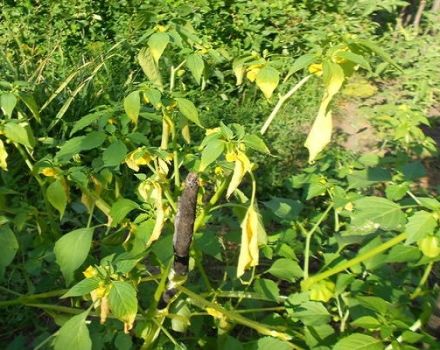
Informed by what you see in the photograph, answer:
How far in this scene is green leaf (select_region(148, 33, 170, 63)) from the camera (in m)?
1.16

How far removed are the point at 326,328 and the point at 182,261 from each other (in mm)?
405

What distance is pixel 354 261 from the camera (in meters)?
1.23

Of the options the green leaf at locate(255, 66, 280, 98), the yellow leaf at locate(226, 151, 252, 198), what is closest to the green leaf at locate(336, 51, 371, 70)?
the green leaf at locate(255, 66, 280, 98)

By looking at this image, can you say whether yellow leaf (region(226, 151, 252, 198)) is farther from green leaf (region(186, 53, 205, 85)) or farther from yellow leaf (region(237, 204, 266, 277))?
green leaf (region(186, 53, 205, 85))

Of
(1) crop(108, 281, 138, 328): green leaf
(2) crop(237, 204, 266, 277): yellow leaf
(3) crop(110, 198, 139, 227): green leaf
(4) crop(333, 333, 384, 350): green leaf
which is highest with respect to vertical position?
(2) crop(237, 204, 266, 277): yellow leaf

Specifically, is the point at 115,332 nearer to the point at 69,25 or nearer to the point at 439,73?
the point at 69,25

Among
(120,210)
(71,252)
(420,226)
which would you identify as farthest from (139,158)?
(420,226)

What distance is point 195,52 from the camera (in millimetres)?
1297

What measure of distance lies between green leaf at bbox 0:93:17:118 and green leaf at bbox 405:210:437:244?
3.03 ft

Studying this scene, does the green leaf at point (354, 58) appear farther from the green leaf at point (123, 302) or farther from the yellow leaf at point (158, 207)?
the green leaf at point (123, 302)

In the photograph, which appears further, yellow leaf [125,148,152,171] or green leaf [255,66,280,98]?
yellow leaf [125,148,152,171]

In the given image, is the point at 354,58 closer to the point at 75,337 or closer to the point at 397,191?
the point at 397,191

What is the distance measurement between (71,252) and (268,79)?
1.97 feet

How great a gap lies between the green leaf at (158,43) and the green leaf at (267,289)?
67cm
